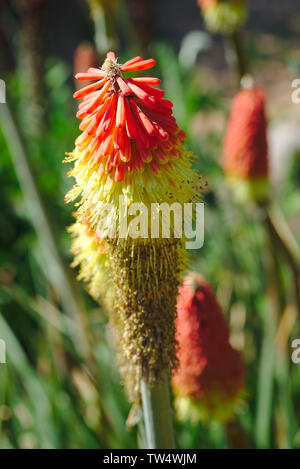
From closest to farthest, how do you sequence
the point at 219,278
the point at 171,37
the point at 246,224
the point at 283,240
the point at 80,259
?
1. the point at 80,259
2. the point at 283,240
3. the point at 219,278
4. the point at 246,224
5. the point at 171,37

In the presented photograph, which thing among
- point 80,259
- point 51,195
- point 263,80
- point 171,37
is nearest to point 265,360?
point 80,259

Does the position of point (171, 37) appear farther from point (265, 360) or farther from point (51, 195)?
point (265, 360)

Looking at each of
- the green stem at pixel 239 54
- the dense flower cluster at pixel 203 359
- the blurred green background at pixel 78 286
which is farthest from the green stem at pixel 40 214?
the green stem at pixel 239 54

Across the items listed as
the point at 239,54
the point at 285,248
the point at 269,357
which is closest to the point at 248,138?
the point at 285,248

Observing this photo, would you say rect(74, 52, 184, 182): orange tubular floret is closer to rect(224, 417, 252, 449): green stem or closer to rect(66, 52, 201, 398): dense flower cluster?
rect(66, 52, 201, 398): dense flower cluster

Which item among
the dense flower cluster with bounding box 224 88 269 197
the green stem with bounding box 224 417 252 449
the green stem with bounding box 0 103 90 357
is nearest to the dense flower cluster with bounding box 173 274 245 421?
the green stem with bounding box 224 417 252 449
